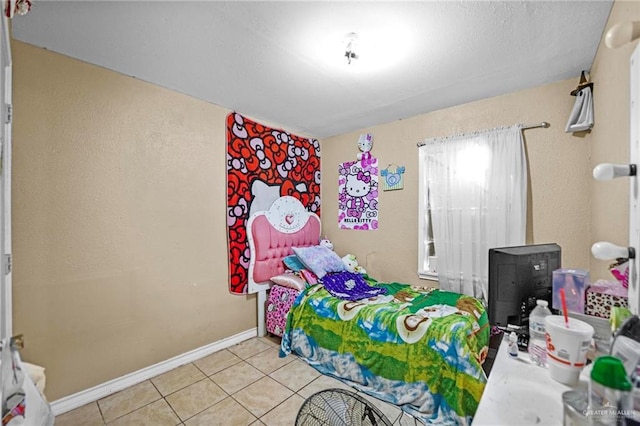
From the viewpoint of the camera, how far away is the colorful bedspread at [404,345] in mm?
1668

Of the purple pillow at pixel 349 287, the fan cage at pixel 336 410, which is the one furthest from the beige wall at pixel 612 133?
the purple pillow at pixel 349 287

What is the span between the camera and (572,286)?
124 centimetres

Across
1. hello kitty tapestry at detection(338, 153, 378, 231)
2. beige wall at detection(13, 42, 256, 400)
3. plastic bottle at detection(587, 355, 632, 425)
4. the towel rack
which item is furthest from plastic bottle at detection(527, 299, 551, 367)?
beige wall at detection(13, 42, 256, 400)

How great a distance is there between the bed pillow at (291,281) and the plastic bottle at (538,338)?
1.88 meters

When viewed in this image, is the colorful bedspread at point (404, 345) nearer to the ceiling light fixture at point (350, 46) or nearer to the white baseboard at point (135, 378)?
the white baseboard at point (135, 378)

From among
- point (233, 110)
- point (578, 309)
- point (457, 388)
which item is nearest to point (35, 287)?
point (233, 110)

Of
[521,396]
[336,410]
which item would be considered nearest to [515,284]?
[521,396]

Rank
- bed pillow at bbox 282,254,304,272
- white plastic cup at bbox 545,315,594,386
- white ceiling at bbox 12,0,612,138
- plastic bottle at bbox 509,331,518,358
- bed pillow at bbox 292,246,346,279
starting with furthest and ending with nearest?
1. bed pillow at bbox 282,254,304,272
2. bed pillow at bbox 292,246,346,279
3. white ceiling at bbox 12,0,612,138
4. plastic bottle at bbox 509,331,518,358
5. white plastic cup at bbox 545,315,594,386

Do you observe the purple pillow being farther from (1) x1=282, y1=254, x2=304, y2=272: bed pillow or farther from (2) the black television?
(2) the black television

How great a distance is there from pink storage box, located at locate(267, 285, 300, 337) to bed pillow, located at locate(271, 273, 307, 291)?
39mm

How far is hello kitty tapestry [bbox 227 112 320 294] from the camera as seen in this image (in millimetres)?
2785

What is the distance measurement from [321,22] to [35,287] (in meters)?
2.41

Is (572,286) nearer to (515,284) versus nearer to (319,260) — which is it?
(515,284)

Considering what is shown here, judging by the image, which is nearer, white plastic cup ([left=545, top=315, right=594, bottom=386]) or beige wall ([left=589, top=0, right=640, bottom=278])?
white plastic cup ([left=545, top=315, right=594, bottom=386])
